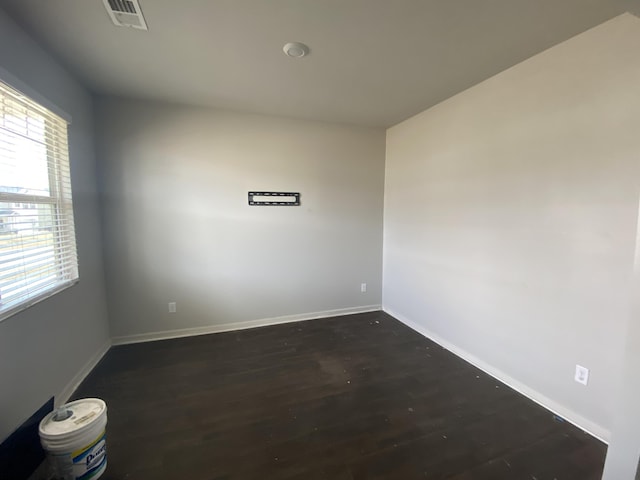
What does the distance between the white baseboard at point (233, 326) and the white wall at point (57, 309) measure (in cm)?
28

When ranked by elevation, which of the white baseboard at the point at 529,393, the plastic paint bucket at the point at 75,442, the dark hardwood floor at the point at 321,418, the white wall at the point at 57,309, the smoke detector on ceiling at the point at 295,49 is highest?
the smoke detector on ceiling at the point at 295,49

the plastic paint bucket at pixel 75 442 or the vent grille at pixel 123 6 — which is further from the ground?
the vent grille at pixel 123 6

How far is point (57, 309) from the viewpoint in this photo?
2.01 metres

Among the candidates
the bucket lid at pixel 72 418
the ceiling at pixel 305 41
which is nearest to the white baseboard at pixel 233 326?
the bucket lid at pixel 72 418

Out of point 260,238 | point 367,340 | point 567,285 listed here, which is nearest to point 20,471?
point 260,238

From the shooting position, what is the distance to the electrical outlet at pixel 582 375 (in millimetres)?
1813

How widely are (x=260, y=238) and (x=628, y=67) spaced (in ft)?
10.4

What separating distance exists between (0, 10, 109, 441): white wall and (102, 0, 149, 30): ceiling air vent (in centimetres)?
60

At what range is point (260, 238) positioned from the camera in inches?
133

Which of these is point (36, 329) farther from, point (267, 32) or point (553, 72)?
point (553, 72)

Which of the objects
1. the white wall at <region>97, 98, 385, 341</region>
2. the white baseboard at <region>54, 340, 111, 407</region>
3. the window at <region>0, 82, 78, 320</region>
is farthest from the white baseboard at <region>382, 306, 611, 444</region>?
the window at <region>0, 82, 78, 320</region>

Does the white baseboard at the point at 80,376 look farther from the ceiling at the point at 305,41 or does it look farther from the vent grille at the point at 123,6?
the vent grille at the point at 123,6

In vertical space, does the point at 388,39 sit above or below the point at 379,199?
above

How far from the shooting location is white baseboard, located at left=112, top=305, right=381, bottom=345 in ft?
9.89
